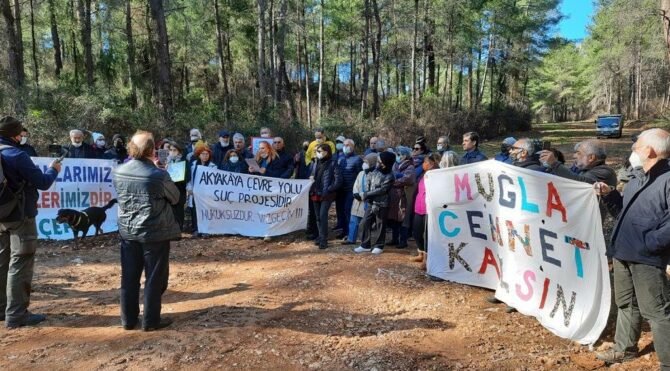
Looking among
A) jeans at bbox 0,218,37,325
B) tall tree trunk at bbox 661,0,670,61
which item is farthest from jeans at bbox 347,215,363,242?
tall tree trunk at bbox 661,0,670,61

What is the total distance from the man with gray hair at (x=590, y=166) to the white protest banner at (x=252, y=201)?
496 centimetres

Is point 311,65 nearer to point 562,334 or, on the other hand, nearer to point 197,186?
point 197,186

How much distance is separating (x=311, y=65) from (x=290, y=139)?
28.3 meters

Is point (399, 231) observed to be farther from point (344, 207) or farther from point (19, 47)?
point (19, 47)

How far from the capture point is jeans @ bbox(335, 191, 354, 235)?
8484mm

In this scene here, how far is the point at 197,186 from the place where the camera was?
29.3 feet

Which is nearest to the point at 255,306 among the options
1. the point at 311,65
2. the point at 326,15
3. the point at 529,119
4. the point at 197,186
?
the point at 197,186

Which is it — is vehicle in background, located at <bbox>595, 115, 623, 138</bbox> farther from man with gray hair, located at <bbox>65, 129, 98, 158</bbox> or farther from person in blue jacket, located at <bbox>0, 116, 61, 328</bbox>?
person in blue jacket, located at <bbox>0, 116, 61, 328</bbox>

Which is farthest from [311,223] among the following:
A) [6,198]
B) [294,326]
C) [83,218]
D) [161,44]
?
[161,44]

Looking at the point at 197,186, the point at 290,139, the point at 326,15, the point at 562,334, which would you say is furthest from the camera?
the point at 326,15

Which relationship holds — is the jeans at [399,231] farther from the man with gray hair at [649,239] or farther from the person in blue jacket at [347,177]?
the man with gray hair at [649,239]

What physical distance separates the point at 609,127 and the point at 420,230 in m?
33.0

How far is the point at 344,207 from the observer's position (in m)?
8.60

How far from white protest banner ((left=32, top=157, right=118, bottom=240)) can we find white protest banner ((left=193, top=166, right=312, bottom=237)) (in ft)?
5.75
